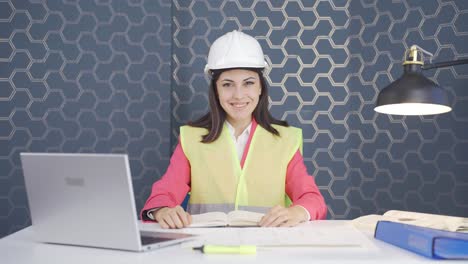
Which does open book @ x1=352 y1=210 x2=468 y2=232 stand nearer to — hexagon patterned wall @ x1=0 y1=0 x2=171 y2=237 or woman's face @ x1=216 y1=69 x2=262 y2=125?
woman's face @ x1=216 y1=69 x2=262 y2=125

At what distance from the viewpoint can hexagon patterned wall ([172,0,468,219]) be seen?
2941 mm

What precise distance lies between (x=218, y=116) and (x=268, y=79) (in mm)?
758

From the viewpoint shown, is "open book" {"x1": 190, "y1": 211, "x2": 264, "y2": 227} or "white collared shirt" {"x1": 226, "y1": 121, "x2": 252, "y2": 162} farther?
"white collared shirt" {"x1": 226, "y1": 121, "x2": 252, "y2": 162}

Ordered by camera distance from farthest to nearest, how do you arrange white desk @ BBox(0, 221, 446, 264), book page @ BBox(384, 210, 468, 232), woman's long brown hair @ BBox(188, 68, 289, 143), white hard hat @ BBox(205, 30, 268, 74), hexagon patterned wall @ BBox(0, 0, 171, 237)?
hexagon patterned wall @ BBox(0, 0, 171, 237), woman's long brown hair @ BBox(188, 68, 289, 143), white hard hat @ BBox(205, 30, 268, 74), book page @ BBox(384, 210, 468, 232), white desk @ BBox(0, 221, 446, 264)

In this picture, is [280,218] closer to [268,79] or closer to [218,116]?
[218,116]

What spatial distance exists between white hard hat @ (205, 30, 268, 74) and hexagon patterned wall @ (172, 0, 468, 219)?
2.61 feet

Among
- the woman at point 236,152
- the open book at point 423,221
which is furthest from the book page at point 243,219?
the woman at point 236,152

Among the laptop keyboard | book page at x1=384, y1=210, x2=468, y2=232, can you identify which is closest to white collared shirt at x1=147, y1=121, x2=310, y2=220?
book page at x1=384, y1=210, x2=468, y2=232

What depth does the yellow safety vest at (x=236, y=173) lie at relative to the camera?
2.20 m

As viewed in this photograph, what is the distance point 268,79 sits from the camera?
2977 millimetres

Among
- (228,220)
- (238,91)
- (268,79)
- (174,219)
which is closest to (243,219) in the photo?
(228,220)

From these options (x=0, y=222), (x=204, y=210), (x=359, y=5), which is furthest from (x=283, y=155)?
(x=0, y=222)

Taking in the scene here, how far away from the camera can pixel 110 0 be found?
2.88 metres

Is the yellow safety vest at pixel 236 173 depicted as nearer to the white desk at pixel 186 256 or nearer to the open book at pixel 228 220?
the open book at pixel 228 220
